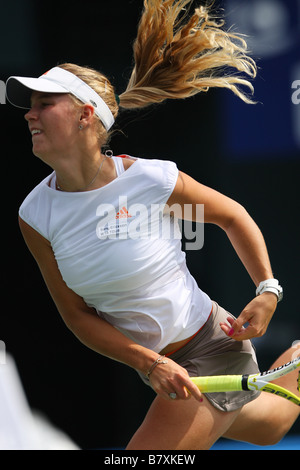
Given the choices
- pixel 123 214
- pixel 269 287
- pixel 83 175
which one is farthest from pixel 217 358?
pixel 83 175

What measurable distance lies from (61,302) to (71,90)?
0.65 meters

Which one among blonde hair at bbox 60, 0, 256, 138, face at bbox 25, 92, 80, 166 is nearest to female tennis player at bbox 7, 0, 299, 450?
face at bbox 25, 92, 80, 166

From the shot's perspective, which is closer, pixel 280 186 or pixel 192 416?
pixel 192 416

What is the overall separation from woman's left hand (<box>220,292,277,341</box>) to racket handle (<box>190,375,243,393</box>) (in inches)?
5.9

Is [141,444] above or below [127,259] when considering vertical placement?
below

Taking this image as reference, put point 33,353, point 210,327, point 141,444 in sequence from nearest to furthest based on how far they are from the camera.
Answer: point 141,444 → point 210,327 → point 33,353

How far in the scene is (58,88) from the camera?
8.26 ft

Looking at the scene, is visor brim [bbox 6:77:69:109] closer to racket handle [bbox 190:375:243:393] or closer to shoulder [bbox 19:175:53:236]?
shoulder [bbox 19:175:53:236]

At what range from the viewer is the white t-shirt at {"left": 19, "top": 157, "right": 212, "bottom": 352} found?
253 cm

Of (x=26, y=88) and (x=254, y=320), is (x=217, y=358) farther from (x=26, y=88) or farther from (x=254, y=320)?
(x=26, y=88)

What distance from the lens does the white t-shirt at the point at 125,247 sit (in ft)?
8.29

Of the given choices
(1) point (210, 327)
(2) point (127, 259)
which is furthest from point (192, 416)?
(2) point (127, 259)
